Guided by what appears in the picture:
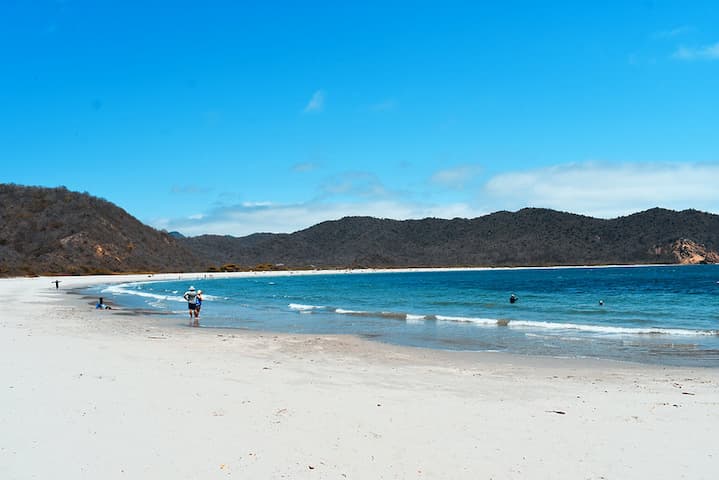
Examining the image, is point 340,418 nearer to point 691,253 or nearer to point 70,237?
point 70,237

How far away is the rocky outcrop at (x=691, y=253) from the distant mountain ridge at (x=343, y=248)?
0.28 meters

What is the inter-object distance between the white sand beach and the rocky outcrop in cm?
16668

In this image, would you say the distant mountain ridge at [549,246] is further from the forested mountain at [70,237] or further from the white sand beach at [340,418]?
the white sand beach at [340,418]

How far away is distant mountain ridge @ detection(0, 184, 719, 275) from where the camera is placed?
99750mm

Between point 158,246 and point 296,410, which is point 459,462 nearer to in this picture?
point 296,410

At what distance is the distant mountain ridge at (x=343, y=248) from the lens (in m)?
99.8

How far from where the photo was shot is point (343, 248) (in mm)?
199750

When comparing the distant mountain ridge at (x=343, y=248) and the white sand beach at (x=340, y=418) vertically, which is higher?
the distant mountain ridge at (x=343, y=248)

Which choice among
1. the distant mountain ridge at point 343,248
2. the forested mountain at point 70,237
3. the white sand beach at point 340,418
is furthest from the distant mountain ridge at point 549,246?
the white sand beach at point 340,418

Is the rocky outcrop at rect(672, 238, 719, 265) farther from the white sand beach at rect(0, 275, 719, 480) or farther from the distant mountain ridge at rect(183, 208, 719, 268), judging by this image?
the white sand beach at rect(0, 275, 719, 480)

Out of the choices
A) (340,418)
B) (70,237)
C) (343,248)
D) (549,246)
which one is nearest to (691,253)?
(549,246)

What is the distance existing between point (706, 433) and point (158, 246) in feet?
419

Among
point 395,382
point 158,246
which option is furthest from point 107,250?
point 395,382

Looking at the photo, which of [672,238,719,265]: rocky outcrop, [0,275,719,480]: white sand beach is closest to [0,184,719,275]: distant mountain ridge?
[672,238,719,265]: rocky outcrop
